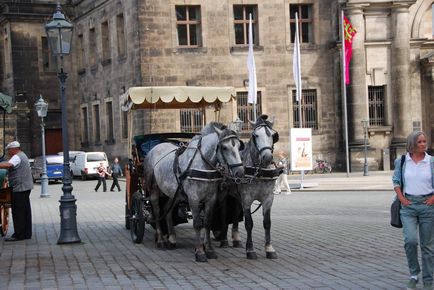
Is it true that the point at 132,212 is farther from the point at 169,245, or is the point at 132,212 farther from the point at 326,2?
the point at 326,2

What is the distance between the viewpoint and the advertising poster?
26.0 m

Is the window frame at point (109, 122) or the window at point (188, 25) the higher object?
the window at point (188, 25)

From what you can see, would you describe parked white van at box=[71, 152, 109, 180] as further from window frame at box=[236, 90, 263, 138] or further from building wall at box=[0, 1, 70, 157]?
building wall at box=[0, 1, 70, 157]

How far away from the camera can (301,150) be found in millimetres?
26312

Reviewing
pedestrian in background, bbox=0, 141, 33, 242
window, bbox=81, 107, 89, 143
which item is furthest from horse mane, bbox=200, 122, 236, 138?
window, bbox=81, 107, 89, 143

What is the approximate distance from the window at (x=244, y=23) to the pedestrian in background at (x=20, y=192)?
23998 mm

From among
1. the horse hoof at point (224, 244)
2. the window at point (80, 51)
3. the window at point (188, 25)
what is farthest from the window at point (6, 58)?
the horse hoof at point (224, 244)

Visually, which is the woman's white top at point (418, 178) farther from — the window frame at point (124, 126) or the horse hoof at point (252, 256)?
A: the window frame at point (124, 126)

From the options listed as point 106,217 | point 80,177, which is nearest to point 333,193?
point 106,217

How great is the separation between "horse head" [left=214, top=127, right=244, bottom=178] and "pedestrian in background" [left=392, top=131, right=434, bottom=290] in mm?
2698

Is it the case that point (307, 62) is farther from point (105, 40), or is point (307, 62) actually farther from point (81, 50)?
point (81, 50)

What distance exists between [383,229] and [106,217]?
728 cm

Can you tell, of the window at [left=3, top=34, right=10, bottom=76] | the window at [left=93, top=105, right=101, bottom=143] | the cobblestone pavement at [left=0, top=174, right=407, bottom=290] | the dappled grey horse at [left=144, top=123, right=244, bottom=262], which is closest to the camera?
the cobblestone pavement at [left=0, top=174, right=407, bottom=290]

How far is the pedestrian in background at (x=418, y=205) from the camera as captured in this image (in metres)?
7.73
